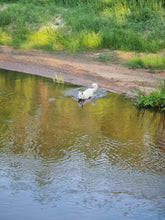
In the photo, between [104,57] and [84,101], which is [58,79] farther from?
[84,101]

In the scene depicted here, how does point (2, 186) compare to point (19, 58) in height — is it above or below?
below

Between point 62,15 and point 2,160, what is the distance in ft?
34.2

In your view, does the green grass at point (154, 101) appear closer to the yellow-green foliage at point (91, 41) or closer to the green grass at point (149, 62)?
the green grass at point (149, 62)

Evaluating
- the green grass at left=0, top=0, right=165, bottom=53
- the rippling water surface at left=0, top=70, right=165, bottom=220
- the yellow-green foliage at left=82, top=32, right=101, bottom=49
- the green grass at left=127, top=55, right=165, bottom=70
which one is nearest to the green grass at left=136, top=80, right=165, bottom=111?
the rippling water surface at left=0, top=70, right=165, bottom=220

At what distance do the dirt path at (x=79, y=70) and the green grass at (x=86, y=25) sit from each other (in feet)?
2.21

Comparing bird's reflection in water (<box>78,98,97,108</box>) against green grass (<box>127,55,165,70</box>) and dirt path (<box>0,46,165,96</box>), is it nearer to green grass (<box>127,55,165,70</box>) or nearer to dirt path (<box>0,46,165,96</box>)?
dirt path (<box>0,46,165,96</box>)

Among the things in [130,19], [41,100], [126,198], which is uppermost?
[130,19]

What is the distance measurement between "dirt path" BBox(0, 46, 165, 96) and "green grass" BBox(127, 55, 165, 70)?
12.0 inches

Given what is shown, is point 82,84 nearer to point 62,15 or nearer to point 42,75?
point 42,75

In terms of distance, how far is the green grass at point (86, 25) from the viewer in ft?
42.5

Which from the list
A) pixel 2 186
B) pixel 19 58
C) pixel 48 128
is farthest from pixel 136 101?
pixel 19 58

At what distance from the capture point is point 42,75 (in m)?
11.5

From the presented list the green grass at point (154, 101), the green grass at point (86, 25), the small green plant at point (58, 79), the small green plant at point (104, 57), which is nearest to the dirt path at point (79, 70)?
the small green plant at point (58, 79)

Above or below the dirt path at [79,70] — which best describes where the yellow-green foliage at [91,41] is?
above
